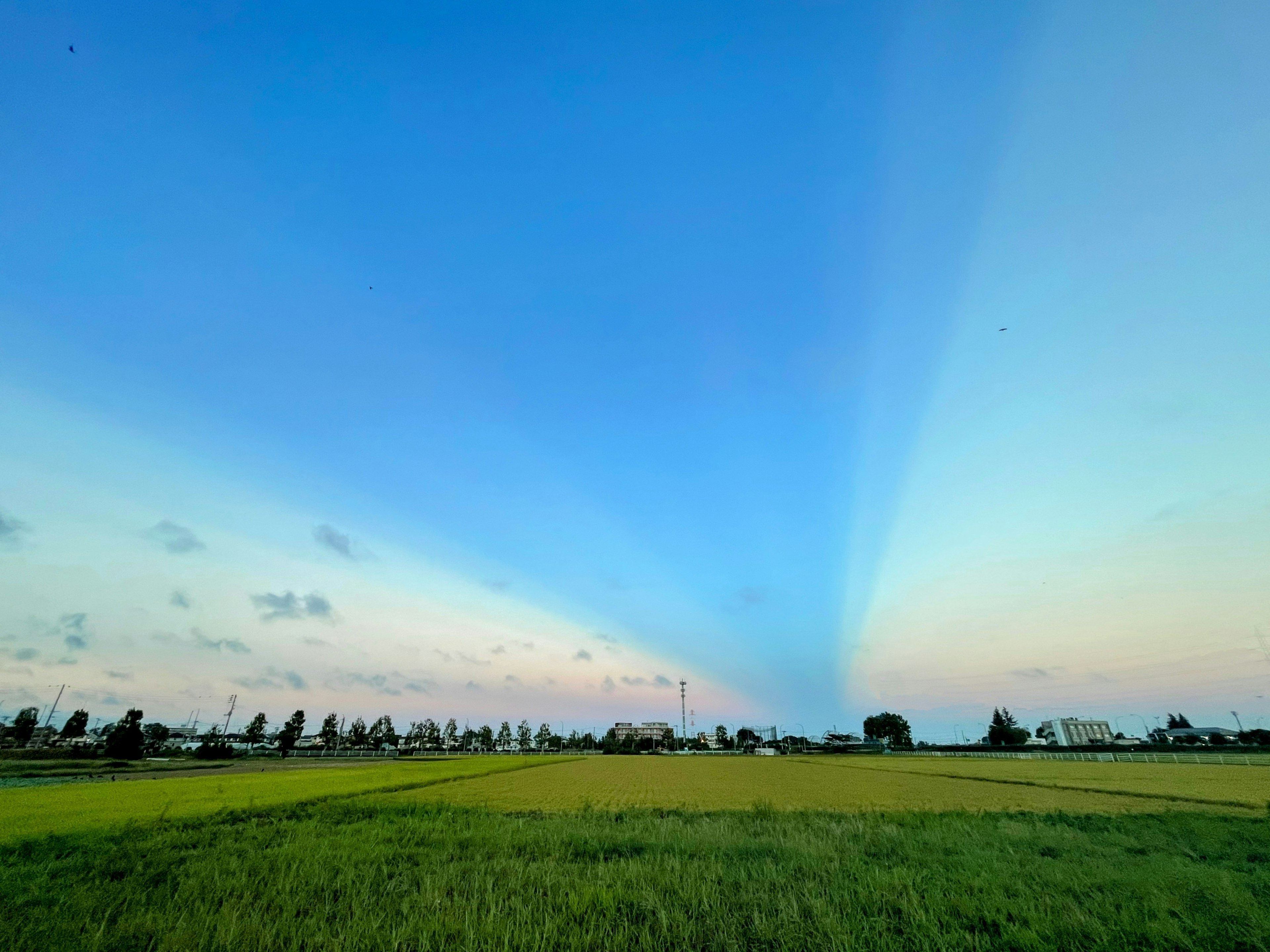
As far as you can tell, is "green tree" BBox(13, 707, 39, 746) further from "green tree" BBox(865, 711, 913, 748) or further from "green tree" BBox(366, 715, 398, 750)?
"green tree" BBox(865, 711, 913, 748)

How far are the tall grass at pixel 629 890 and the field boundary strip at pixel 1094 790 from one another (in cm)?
1270

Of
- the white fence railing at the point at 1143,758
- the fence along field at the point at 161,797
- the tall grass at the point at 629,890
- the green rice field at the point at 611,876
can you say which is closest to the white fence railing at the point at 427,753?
the white fence railing at the point at 1143,758

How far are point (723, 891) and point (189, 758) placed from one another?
329ft

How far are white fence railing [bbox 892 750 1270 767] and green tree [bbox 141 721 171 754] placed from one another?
128 meters

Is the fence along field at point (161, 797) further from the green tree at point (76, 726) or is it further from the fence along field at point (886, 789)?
the green tree at point (76, 726)

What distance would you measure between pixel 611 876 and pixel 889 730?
17714cm

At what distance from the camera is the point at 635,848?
1007 cm

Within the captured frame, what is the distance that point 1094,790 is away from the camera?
26.9 m

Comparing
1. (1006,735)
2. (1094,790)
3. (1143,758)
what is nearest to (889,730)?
(1006,735)

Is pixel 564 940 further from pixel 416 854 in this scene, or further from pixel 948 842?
pixel 948 842

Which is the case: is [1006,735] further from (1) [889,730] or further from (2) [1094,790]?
(2) [1094,790]

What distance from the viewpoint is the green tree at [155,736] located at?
86.8m

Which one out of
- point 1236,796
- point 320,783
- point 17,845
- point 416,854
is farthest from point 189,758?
point 1236,796

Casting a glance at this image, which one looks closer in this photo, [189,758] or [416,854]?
[416,854]
